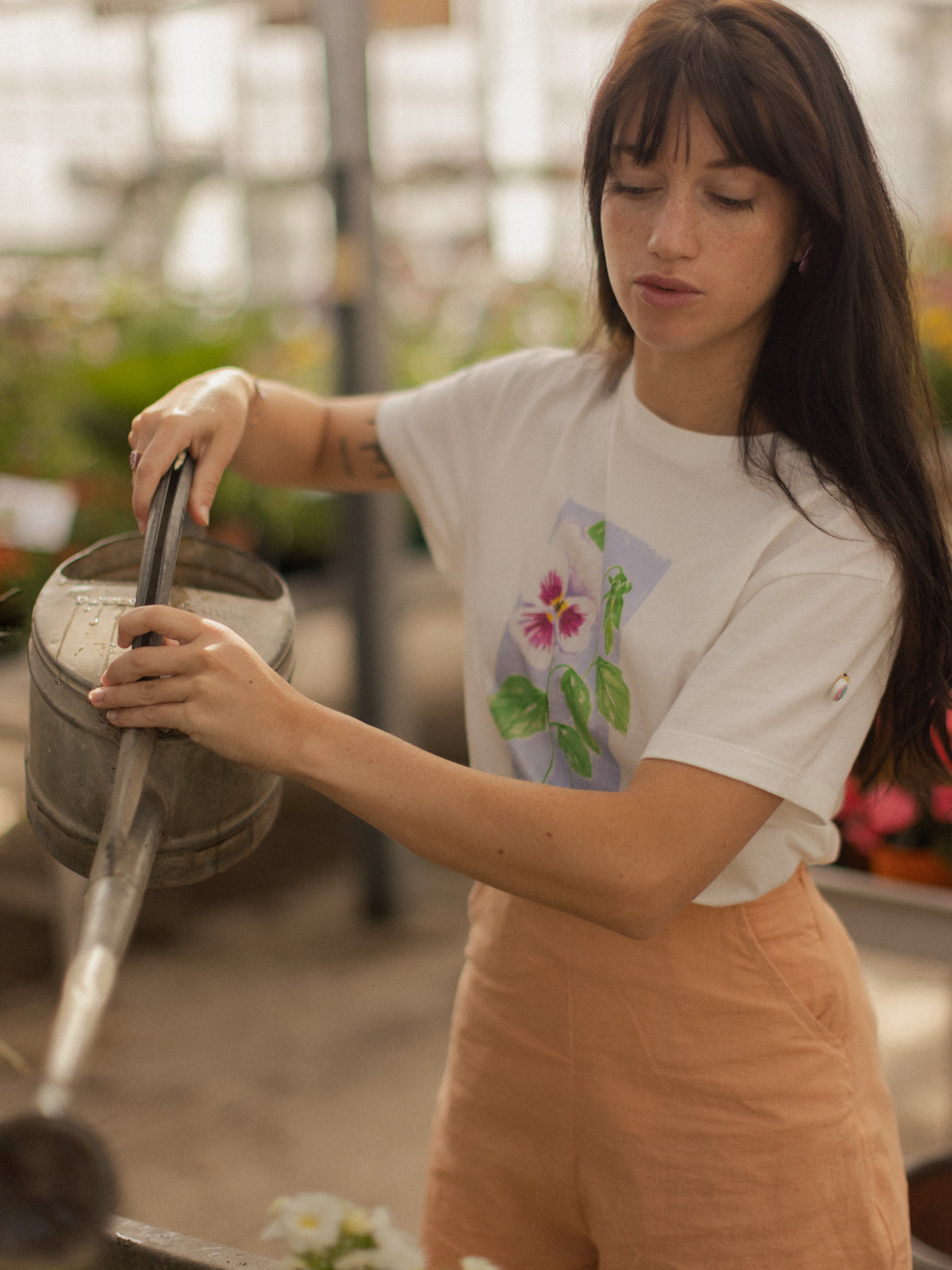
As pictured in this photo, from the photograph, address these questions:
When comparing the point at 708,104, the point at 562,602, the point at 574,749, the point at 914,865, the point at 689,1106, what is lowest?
the point at 914,865

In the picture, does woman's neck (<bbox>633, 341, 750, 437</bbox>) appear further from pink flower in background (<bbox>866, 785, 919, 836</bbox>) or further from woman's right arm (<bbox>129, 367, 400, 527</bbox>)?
pink flower in background (<bbox>866, 785, 919, 836</bbox>)

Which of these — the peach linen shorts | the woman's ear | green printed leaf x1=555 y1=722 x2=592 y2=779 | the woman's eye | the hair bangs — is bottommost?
the peach linen shorts

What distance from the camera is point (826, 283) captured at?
102 cm

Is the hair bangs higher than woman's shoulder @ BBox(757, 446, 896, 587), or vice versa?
the hair bangs

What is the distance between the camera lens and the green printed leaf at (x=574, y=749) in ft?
3.56

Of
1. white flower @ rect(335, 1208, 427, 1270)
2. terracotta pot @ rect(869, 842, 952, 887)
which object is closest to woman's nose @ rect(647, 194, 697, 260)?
white flower @ rect(335, 1208, 427, 1270)

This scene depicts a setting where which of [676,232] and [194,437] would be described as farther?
[194,437]

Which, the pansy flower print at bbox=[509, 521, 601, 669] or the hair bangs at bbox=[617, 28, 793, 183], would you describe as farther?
the pansy flower print at bbox=[509, 521, 601, 669]

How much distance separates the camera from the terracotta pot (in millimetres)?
1919

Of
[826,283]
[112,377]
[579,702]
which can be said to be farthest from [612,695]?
[112,377]

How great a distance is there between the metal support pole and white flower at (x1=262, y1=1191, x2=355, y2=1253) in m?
2.37

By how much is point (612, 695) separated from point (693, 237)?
36 cm

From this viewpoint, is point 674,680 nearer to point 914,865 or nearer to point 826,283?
point 826,283

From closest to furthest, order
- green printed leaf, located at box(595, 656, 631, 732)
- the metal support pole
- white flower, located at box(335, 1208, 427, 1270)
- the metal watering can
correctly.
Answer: the metal watering can
white flower, located at box(335, 1208, 427, 1270)
green printed leaf, located at box(595, 656, 631, 732)
the metal support pole
